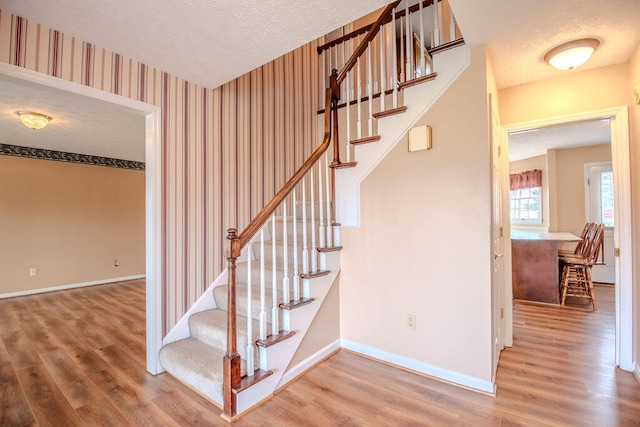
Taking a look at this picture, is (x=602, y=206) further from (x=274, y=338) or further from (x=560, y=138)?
(x=274, y=338)

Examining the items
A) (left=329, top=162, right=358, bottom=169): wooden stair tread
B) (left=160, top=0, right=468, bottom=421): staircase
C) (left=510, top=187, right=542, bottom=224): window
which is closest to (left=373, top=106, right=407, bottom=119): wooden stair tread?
(left=160, top=0, right=468, bottom=421): staircase

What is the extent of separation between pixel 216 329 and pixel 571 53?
3273 millimetres

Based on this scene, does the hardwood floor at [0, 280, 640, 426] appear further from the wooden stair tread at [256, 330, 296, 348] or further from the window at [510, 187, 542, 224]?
the window at [510, 187, 542, 224]

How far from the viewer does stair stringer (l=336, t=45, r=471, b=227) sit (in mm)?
2156

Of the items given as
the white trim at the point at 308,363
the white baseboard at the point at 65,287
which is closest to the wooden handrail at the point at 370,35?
the white trim at the point at 308,363

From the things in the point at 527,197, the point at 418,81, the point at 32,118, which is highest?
the point at 32,118

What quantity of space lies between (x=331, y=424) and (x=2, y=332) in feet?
12.7

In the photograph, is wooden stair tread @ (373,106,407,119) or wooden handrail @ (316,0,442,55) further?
wooden handrail @ (316,0,442,55)

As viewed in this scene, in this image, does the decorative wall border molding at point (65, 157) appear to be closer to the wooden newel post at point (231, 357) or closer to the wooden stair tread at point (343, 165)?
the wooden stair tread at point (343, 165)

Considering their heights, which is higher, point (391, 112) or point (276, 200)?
point (391, 112)

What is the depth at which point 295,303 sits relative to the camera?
7.15 ft

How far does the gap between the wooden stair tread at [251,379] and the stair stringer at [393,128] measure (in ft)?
4.50

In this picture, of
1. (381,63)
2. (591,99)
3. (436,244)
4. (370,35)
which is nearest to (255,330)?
(436,244)

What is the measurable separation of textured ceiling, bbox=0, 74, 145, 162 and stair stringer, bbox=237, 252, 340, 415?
2.04 meters
